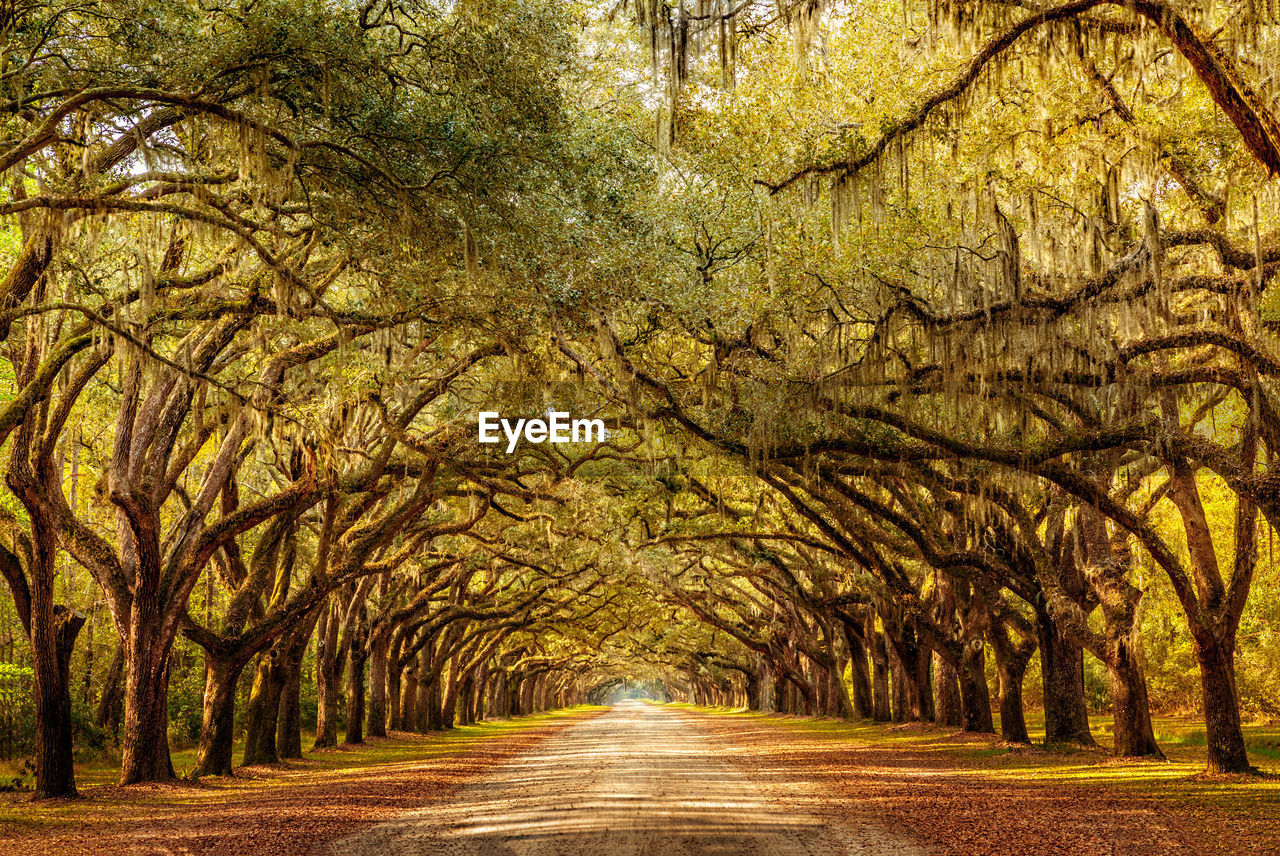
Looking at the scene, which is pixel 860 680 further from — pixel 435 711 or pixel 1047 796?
pixel 1047 796

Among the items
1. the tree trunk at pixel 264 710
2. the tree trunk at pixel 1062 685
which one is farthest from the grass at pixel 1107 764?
the tree trunk at pixel 264 710

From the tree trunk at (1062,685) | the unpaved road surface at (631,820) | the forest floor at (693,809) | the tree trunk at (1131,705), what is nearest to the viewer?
the unpaved road surface at (631,820)

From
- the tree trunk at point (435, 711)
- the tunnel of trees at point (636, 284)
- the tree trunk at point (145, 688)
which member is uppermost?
the tunnel of trees at point (636, 284)

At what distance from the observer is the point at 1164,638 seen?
32.2 metres

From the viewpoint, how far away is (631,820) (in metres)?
10.4

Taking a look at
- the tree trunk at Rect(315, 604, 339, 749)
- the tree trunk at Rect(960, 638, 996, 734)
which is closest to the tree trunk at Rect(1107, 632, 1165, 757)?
the tree trunk at Rect(960, 638, 996, 734)

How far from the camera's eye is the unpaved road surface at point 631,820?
871cm

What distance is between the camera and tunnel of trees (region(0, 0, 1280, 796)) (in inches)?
336

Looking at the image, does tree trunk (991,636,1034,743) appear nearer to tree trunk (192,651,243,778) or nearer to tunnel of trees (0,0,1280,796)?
tunnel of trees (0,0,1280,796)

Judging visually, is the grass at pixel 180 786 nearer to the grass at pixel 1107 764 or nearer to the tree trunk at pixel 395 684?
the tree trunk at pixel 395 684

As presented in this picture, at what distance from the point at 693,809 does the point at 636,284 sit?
6318mm

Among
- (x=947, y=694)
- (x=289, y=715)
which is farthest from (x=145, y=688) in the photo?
(x=947, y=694)

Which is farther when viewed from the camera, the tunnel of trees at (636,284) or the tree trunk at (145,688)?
the tree trunk at (145,688)

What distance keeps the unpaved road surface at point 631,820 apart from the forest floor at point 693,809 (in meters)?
0.03
